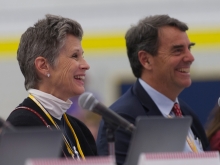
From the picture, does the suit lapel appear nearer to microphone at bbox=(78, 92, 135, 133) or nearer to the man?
the man

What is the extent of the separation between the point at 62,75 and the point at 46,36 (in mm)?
188

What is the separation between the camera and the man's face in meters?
3.82

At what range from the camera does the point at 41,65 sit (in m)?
3.28

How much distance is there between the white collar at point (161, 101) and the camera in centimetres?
371

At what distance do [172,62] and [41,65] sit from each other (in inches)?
33.8

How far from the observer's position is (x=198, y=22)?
7684mm

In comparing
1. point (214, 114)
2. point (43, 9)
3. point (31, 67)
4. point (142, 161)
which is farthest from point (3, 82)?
point (142, 161)

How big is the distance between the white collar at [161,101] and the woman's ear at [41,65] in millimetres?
677

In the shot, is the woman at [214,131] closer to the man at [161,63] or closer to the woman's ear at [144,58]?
the man at [161,63]

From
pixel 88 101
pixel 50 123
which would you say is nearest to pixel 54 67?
pixel 50 123

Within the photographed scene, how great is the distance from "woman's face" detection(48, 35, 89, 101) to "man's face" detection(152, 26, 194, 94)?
0.64 m

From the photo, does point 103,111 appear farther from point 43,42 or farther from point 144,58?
point 144,58

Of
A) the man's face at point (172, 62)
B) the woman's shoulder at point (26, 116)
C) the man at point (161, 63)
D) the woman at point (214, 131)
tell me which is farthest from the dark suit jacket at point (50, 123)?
the woman at point (214, 131)

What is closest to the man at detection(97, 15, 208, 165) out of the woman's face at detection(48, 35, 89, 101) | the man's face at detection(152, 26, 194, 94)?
the man's face at detection(152, 26, 194, 94)
